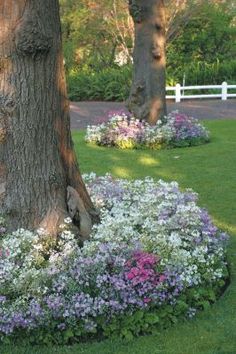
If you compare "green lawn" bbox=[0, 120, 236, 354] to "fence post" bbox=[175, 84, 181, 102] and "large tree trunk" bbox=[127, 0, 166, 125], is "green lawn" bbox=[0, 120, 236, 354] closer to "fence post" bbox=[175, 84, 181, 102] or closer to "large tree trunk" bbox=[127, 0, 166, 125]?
"large tree trunk" bbox=[127, 0, 166, 125]

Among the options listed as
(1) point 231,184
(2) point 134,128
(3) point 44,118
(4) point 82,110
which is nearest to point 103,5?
(4) point 82,110

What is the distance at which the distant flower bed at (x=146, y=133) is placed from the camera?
13.3 metres

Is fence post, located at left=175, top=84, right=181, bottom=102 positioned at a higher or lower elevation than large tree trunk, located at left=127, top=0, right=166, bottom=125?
lower

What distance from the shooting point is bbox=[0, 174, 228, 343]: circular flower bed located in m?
4.41

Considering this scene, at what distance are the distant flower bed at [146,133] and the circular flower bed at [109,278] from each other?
25.6 feet

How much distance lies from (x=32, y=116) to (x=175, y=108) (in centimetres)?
1667

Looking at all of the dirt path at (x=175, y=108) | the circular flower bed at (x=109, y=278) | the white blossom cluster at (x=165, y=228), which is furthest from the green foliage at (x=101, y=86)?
the circular flower bed at (x=109, y=278)

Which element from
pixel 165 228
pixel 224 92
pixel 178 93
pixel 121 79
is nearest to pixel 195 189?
pixel 165 228

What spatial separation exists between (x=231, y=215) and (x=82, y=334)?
3521 mm

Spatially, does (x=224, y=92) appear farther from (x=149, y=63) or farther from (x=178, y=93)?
(x=149, y=63)

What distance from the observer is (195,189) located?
29.6 feet

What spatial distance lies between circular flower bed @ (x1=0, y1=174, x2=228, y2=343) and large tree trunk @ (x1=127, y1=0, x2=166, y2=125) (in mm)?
8676

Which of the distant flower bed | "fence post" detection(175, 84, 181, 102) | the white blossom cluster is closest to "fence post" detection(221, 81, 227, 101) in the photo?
"fence post" detection(175, 84, 181, 102)

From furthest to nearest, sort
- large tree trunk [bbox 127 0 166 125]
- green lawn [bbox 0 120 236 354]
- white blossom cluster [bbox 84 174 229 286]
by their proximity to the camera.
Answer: large tree trunk [bbox 127 0 166 125]
white blossom cluster [bbox 84 174 229 286]
green lawn [bbox 0 120 236 354]
